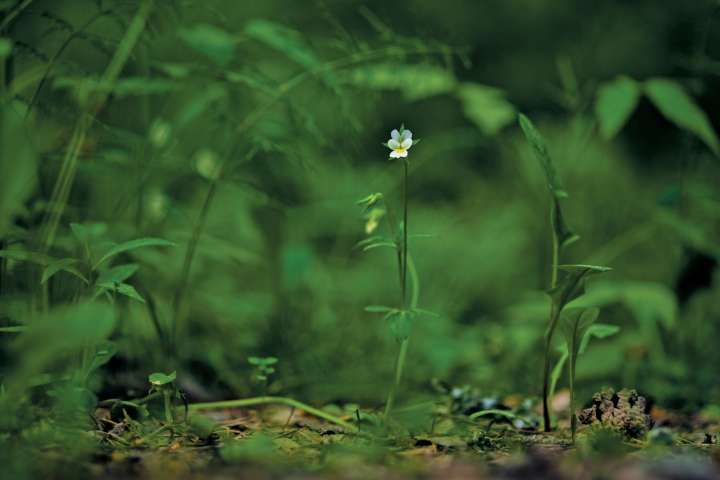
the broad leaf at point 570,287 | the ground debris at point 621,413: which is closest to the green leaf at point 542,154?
the broad leaf at point 570,287

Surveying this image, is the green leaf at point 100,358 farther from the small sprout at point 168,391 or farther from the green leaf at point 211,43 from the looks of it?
the green leaf at point 211,43

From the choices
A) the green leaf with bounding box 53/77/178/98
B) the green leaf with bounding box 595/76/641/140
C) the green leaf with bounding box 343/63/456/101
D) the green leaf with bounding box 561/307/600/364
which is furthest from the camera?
the green leaf with bounding box 343/63/456/101

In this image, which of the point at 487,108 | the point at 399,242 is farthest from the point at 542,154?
the point at 487,108

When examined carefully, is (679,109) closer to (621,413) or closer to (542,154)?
(542,154)

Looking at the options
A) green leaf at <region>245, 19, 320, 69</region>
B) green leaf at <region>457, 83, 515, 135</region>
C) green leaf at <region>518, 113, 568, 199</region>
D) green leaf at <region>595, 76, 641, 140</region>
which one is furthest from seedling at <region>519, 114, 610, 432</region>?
green leaf at <region>457, 83, 515, 135</region>

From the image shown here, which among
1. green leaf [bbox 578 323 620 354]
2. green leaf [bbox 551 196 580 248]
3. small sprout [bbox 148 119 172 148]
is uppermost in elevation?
small sprout [bbox 148 119 172 148]

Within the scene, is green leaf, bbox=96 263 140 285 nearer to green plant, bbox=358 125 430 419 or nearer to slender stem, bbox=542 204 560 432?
green plant, bbox=358 125 430 419

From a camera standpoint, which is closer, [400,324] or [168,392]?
[400,324]
